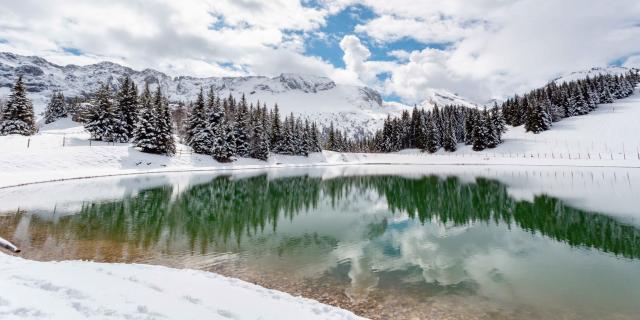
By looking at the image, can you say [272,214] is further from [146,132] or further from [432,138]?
[432,138]

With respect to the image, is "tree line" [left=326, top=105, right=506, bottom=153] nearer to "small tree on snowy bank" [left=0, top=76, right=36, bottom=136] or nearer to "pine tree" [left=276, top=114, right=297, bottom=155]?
"pine tree" [left=276, top=114, right=297, bottom=155]

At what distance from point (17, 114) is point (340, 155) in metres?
76.0

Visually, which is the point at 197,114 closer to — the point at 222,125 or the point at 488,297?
the point at 222,125

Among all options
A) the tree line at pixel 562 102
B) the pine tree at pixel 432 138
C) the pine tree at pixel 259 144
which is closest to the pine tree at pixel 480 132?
the pine tree at pixel 432 138

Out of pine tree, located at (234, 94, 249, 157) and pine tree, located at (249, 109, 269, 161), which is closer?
pine tree, located at (234, 94, 249, 157)

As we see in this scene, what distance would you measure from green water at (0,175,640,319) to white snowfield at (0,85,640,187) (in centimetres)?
2286

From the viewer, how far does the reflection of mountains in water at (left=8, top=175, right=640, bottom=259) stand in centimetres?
1788

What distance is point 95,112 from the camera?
2527 inches

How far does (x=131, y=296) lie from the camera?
26.2 ft

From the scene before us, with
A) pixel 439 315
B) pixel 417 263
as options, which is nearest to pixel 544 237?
pixel 417 263

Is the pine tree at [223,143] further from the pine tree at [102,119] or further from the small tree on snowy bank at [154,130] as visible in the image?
the pine tree at [102,119]

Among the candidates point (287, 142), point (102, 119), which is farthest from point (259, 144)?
point (102, 119)


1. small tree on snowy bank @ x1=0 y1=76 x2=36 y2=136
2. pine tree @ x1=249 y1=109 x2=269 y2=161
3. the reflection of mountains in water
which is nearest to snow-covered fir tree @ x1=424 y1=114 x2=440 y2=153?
pine tree @ x1=249 y1=109 x2=269 y2=161

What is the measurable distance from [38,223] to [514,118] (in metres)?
135
